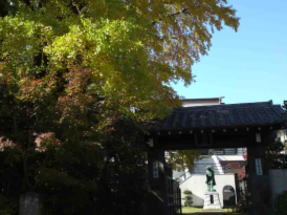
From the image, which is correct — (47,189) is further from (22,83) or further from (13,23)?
(13,23)

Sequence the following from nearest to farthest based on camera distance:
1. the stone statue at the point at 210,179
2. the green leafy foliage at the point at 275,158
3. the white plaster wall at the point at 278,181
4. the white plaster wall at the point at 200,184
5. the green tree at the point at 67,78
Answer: the green tree at the point at 67,78, the white plaster wall at the point at 278,181, the green leafy foliage at the point at 275,158, the stone statue at the point at 210,179, the white plaster wall at the point at 200,184

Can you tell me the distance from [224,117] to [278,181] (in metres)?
2.88

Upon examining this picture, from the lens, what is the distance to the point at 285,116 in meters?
13.4

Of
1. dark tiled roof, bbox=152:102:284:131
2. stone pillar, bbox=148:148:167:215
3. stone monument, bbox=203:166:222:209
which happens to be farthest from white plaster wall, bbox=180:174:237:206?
stone pillar, bbox=148:148:167:215

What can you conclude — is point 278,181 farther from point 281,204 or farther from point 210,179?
point 210,179

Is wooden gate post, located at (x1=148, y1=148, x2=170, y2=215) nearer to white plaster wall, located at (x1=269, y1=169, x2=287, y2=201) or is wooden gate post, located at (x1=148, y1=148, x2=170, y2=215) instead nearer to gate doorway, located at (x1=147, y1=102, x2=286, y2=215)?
gate doorway, located at (x1=147, y1=102, x2=286, y2=215)

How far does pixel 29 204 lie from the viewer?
9.38 metres

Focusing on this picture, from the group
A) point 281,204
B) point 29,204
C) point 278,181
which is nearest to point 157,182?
point 278,181

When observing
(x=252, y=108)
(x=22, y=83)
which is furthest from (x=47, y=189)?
(x=252, y=108)

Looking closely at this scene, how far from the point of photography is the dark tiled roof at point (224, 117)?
13859 millimetres

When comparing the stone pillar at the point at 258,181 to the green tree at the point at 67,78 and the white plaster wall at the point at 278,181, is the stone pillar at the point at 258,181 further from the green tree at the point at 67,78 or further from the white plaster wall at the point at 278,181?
the green tree at the point at 67,78

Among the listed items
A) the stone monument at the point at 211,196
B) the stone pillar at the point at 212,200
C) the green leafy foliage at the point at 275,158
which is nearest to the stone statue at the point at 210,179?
the stone monument at the point at 211,196

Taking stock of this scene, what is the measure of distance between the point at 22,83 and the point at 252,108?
376 inches

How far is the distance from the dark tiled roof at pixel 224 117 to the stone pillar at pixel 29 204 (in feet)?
19.2
